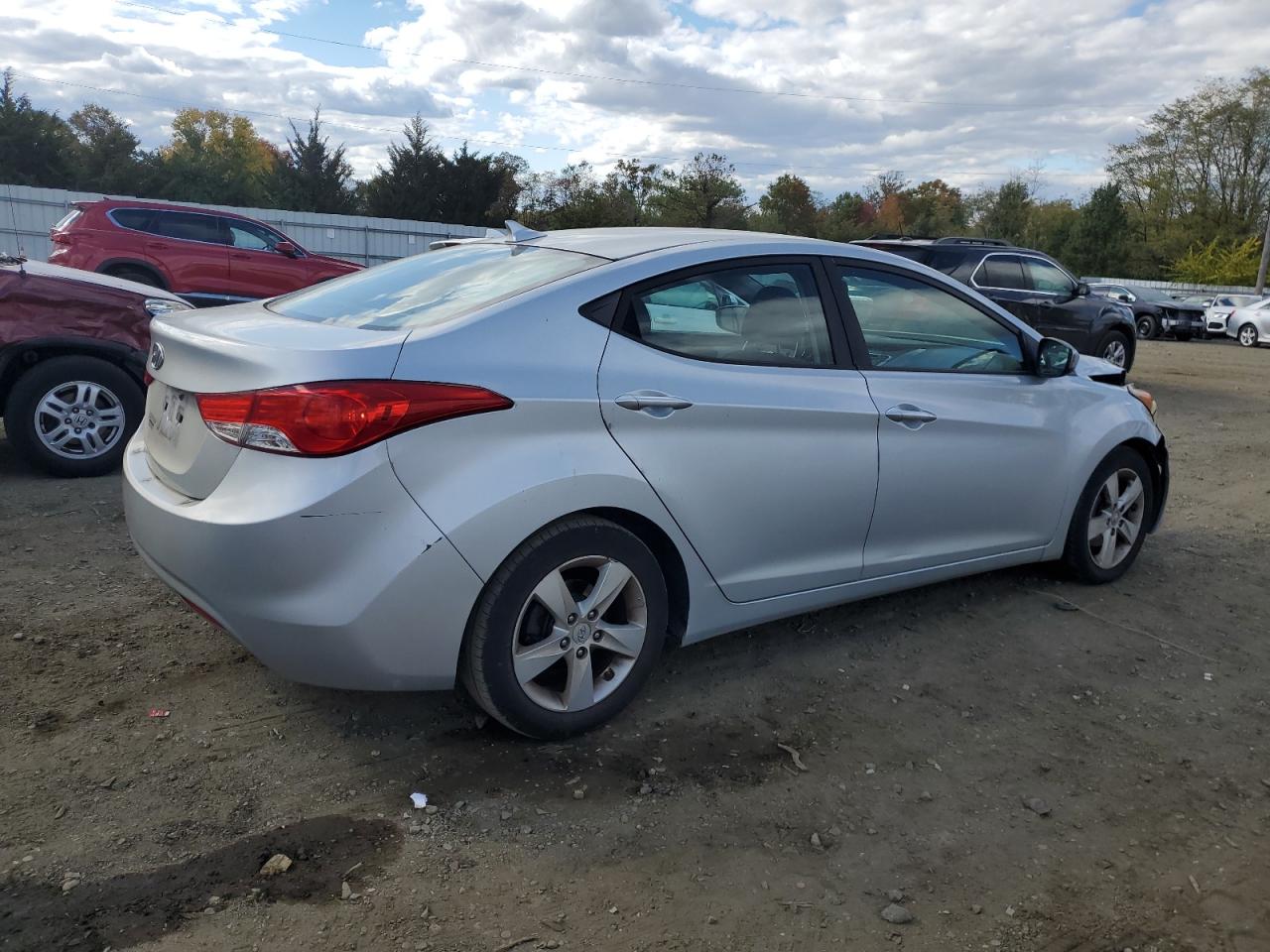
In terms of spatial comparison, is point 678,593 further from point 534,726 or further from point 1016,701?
point 1016,701

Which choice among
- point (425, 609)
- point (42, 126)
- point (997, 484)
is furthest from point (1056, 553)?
point (42, 126)

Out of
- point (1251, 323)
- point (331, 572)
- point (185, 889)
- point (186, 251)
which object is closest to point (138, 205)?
point (186, 251)

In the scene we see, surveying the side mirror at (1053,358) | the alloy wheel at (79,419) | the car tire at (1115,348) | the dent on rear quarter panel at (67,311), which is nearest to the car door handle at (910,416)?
the side mirror at (1053,358)

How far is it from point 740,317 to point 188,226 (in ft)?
39.2

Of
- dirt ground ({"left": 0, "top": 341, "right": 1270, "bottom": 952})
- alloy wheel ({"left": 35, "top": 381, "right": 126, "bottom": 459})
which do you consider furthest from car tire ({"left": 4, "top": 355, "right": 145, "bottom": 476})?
dirt ground ({"left": 0, "top": 341, "right": 1270, "bottom": 952})

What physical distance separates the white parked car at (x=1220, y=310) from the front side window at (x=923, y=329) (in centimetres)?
2840

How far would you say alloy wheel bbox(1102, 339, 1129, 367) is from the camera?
539 inches

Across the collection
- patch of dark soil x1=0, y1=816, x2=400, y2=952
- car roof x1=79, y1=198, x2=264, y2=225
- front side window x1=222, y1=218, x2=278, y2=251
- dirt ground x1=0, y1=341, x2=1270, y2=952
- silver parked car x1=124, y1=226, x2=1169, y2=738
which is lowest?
patch of dark soil x1=0, y1=816, x2=400, y2=952

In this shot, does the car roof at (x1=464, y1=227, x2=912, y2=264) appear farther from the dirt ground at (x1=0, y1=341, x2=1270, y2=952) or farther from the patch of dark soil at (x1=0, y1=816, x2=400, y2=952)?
the patch of dark soil at (x1=0, y1=816, x2=400, y2=952)

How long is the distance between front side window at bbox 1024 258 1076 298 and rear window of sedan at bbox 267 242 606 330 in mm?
10847

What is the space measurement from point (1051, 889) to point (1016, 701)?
119 centimetres

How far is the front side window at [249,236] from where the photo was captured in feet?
44.9

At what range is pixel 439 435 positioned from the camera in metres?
2.83

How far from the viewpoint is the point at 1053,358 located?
177 inches
